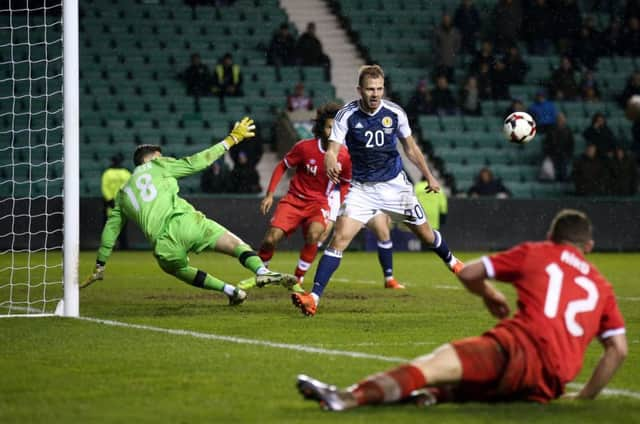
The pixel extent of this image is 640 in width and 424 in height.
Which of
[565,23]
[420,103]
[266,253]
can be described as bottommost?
[266,253]

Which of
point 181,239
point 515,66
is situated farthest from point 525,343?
point 515,66

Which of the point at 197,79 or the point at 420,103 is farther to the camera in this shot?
the point at 420,103

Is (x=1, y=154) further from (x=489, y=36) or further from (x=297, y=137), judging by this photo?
(x=489, y=36)

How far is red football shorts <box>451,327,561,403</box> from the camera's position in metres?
5.71

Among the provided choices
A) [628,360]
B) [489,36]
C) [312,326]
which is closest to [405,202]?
[312,326]

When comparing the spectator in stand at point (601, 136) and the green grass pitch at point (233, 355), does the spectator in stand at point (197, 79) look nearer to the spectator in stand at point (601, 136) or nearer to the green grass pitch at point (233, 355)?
the spectator in stand at point (601, 136)

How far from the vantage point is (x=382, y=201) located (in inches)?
458

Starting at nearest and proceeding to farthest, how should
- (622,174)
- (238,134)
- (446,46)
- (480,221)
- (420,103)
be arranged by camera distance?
1. (238,134)
2. (480,221)
3. (622,174)
4. (420,103)
5. (446,46)

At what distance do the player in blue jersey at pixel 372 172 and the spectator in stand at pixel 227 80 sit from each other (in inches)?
568

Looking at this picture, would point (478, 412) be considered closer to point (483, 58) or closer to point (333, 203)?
point (333, 203)

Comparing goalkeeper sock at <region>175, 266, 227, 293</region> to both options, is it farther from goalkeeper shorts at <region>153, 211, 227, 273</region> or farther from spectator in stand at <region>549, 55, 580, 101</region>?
spectator in stand at <region>549, 55, 580, 101</region>

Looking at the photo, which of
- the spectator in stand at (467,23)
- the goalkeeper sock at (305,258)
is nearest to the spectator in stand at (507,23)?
the spectator in stand at (467,23)

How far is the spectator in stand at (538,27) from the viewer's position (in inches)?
1115

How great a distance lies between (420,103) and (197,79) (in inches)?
195
